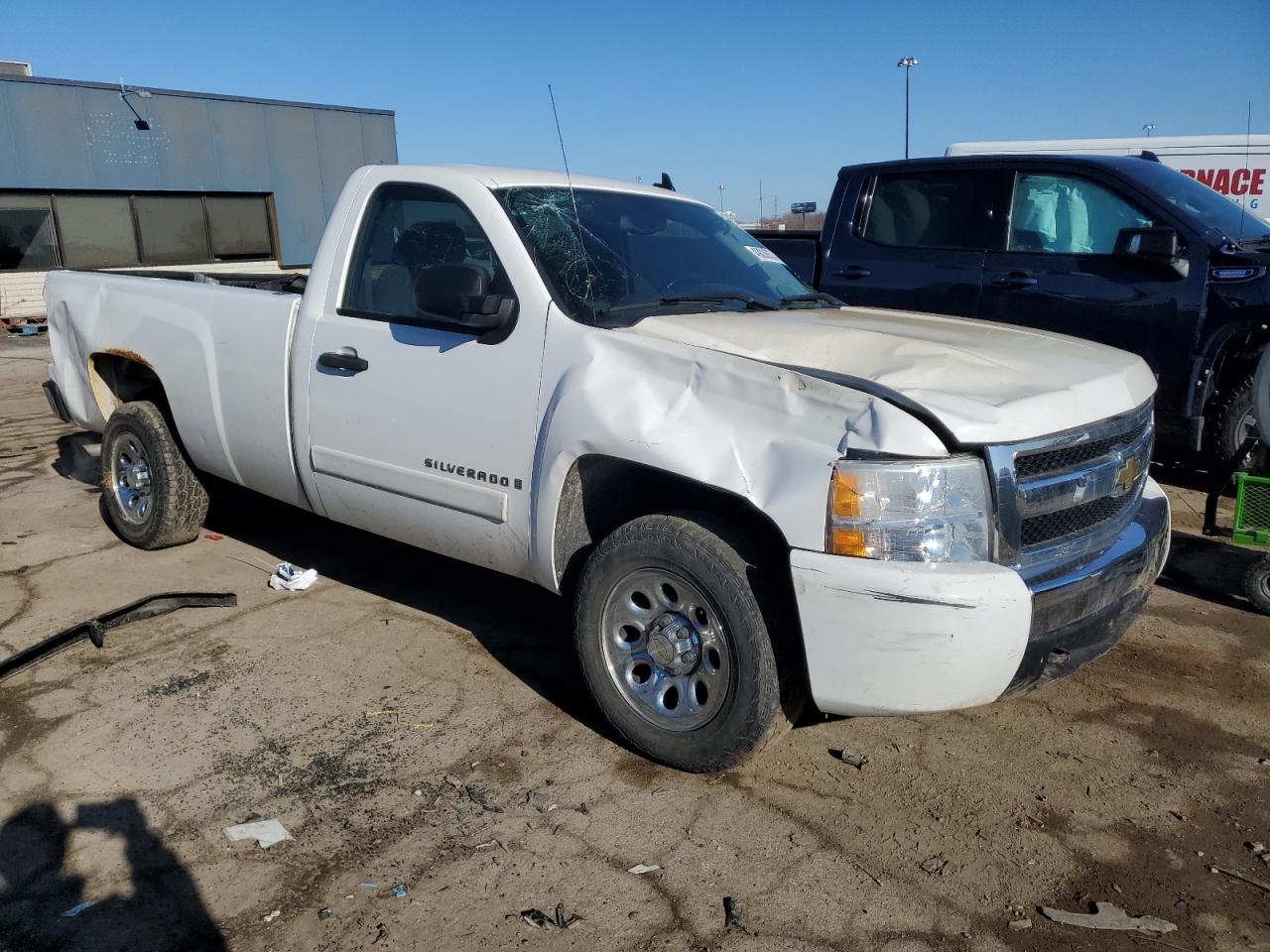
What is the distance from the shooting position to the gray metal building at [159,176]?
18.5 metres

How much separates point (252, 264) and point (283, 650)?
1916 centimetres

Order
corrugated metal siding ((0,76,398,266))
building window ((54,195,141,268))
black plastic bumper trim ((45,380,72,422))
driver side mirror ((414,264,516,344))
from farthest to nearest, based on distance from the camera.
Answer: building window ((54,195,141,268))
corrugated metal siding ((0,76,398,266))
black plastic bumper trim ((45,380,72,422))
driver side mirror ((414,264,516,344))

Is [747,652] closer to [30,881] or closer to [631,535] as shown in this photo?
[631,535]

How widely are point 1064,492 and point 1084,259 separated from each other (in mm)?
3928

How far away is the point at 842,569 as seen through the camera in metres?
2.80

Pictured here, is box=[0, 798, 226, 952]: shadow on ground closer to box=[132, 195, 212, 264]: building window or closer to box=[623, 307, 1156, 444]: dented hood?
box=[623, 307, 1156, 444]: dented hood

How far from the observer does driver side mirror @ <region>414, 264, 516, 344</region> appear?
139 inches

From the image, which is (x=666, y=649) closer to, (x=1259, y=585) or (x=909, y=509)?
(x=909, y=509)

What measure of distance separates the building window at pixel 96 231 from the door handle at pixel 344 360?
58.8 feet

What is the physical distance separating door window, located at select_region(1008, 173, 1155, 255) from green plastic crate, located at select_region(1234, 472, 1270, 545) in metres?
2.26

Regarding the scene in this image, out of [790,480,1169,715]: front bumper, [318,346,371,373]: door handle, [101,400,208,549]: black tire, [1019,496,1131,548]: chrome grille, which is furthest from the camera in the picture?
[101,400,208,549]: black tire

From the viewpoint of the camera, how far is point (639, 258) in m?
4.02

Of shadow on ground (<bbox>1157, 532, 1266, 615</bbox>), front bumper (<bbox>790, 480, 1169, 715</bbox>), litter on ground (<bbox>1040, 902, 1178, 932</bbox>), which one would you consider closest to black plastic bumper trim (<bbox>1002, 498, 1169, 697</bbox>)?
front bumper (<bbox>790, 480, 1169, 715</bbox>)

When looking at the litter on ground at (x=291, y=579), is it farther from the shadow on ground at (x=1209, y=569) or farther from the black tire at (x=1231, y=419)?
the black tire at (x=1231, y=419)
